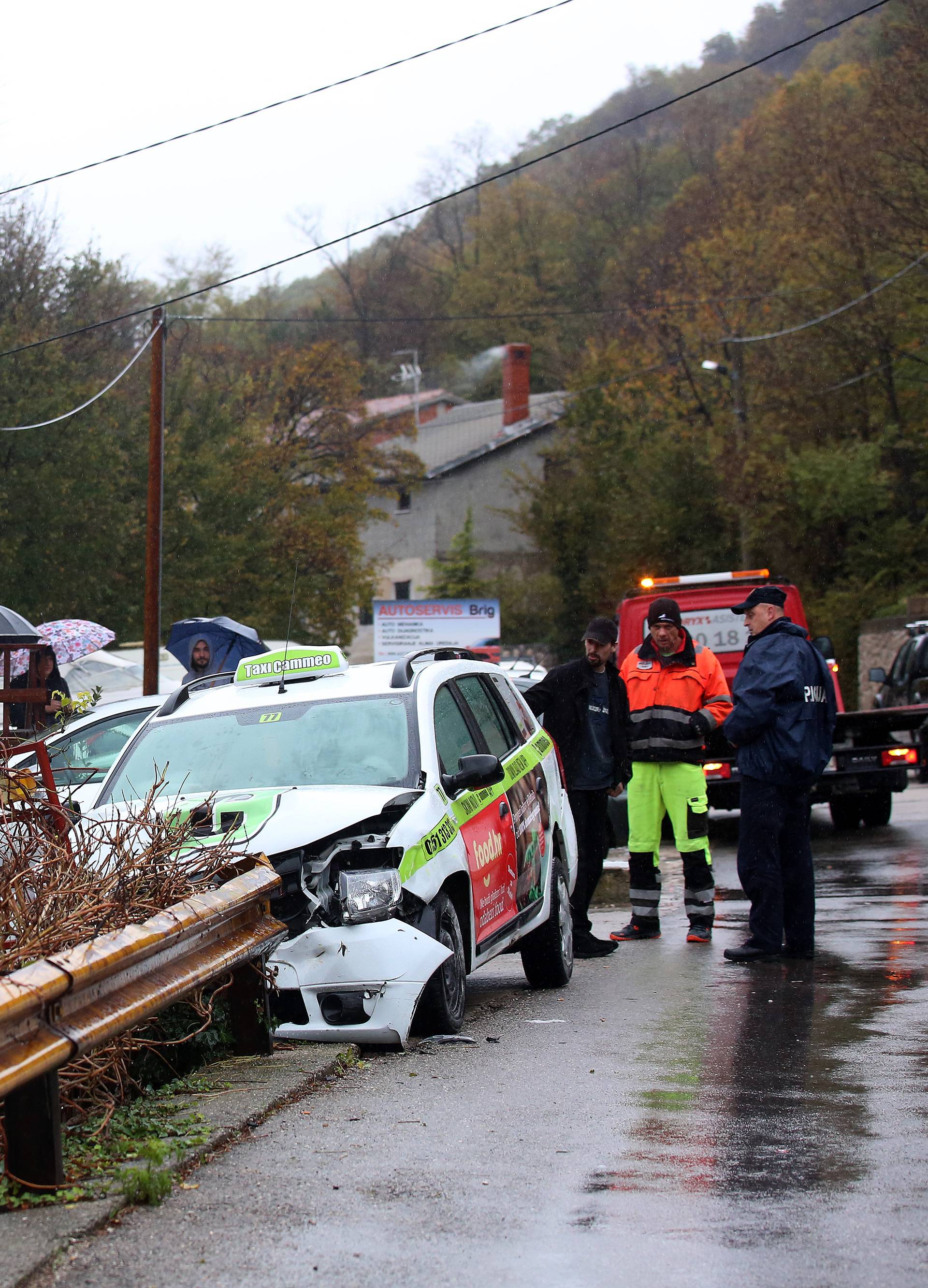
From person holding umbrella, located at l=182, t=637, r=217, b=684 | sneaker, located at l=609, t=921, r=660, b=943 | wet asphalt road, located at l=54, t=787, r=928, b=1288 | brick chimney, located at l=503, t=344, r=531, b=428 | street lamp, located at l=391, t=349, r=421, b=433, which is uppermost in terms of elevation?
street lamp, located at l=391, t=349, r=421, b=433

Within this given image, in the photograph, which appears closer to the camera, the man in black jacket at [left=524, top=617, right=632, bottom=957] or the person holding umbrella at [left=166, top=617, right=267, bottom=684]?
the man in black jacket at [left=524, top=617, right=632, bottom=957]

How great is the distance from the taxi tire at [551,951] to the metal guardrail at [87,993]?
2.85 meters

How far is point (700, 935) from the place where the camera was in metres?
9.85

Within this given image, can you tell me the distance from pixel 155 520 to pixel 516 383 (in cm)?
4009

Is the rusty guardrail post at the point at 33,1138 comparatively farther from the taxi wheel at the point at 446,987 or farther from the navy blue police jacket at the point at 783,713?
the navy blue police jacket at the point at 783,713

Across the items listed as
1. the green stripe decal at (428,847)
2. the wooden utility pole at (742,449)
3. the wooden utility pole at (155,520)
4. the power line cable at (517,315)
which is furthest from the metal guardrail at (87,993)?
the wooden utility pole at (742,449)

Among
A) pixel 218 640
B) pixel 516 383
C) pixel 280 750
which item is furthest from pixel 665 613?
pixel 516 383

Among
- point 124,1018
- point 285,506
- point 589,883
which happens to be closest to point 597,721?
point 589,883

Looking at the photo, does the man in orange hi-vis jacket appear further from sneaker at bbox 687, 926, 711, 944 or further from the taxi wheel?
the taxi wheel

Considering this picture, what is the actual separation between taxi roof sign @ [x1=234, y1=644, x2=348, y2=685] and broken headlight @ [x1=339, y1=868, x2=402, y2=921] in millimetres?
2043

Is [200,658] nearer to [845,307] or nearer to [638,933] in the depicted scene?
[638,933]

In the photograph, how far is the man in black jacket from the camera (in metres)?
9.82

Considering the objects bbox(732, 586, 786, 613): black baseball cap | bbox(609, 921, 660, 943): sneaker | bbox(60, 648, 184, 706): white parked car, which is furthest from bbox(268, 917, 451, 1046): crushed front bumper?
bbox(60, 648, 184, 706): white parked car

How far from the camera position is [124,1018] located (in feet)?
14.4
